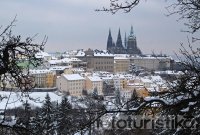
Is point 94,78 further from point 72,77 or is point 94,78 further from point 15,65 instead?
point 15,65

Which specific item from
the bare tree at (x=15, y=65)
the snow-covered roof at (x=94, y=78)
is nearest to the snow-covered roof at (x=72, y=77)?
the snow-covered roof at (x=94, y=78)

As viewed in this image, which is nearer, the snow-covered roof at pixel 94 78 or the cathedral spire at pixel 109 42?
the snow-covered roof at pixel 94 78

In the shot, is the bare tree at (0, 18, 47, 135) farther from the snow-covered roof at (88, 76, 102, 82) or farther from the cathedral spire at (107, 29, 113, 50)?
the cathedral spire at (107, 29, 113, 50)

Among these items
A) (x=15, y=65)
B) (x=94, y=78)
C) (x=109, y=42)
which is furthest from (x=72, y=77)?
(x=15, y=65)

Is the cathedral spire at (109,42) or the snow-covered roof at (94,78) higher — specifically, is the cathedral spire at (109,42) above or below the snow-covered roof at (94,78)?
above

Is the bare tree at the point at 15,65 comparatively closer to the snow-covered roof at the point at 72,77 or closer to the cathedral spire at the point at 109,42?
the snow-covered roof at the point at 72,77

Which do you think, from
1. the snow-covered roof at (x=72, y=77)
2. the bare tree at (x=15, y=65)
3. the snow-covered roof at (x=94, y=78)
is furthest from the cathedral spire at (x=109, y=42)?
the bare tree at (x=15, y=65)

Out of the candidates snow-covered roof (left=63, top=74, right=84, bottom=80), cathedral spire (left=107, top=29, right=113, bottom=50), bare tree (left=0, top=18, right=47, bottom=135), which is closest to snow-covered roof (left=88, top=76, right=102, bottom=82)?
snow-covered roof (left=63, top=74, right=84, bottom=80)

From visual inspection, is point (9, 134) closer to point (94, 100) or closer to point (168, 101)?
point (94, 100)

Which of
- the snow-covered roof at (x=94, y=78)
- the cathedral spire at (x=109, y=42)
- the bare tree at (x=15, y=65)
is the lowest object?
Result: the snow-covered roof at (x=94, y=78)

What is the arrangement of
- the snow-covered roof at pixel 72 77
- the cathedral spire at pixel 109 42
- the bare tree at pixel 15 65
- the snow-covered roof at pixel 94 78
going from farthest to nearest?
1. the cathedral spire at pixel 109 42
2. the snow-covered roof at pixel 72 77
3. the snow-covered roof at pixel 94 78
4. the bare tree at pixel 15 65

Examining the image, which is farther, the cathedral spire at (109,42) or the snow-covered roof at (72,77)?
the cathedral spire at (109,42)

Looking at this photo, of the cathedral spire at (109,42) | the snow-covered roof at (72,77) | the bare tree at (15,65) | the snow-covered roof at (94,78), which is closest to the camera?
the bare tree at (15,65)

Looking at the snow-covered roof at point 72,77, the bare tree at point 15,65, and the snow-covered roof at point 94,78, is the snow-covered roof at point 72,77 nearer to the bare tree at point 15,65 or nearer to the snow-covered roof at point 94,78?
the snow-covered roof at point 94,78
